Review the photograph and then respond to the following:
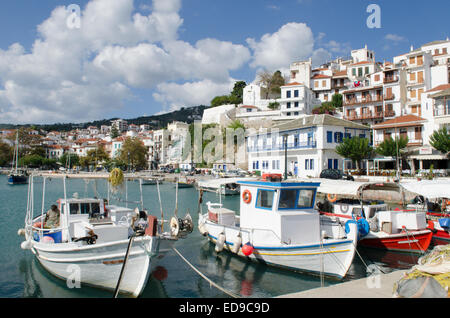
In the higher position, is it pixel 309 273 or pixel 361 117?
pixel 361 117

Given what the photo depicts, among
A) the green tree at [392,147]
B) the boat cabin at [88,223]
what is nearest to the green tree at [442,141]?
the green tree at [392,147]

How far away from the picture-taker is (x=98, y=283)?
9.27 m

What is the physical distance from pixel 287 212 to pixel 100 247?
6242 millimetres

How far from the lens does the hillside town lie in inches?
1378

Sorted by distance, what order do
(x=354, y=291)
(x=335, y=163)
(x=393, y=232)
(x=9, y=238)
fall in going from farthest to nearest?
(x=335, y=163) → (x=9, y=238) → (x=393, y=232) → (x=354, y=291)

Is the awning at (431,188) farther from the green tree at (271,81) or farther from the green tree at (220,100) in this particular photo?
the green tree at (220,100)

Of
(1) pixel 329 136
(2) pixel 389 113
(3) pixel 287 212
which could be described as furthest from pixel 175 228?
(2) pixel 389 113

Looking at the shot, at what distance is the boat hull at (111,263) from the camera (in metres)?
8.77

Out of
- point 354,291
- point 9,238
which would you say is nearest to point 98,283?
point 354,291

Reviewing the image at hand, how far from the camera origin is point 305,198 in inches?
457

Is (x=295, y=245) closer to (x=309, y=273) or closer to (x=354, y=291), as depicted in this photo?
(x=309, y=273)

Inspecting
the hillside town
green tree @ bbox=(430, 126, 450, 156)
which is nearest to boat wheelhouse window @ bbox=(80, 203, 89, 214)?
the hillside town

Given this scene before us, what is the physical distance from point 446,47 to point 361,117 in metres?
28.9
